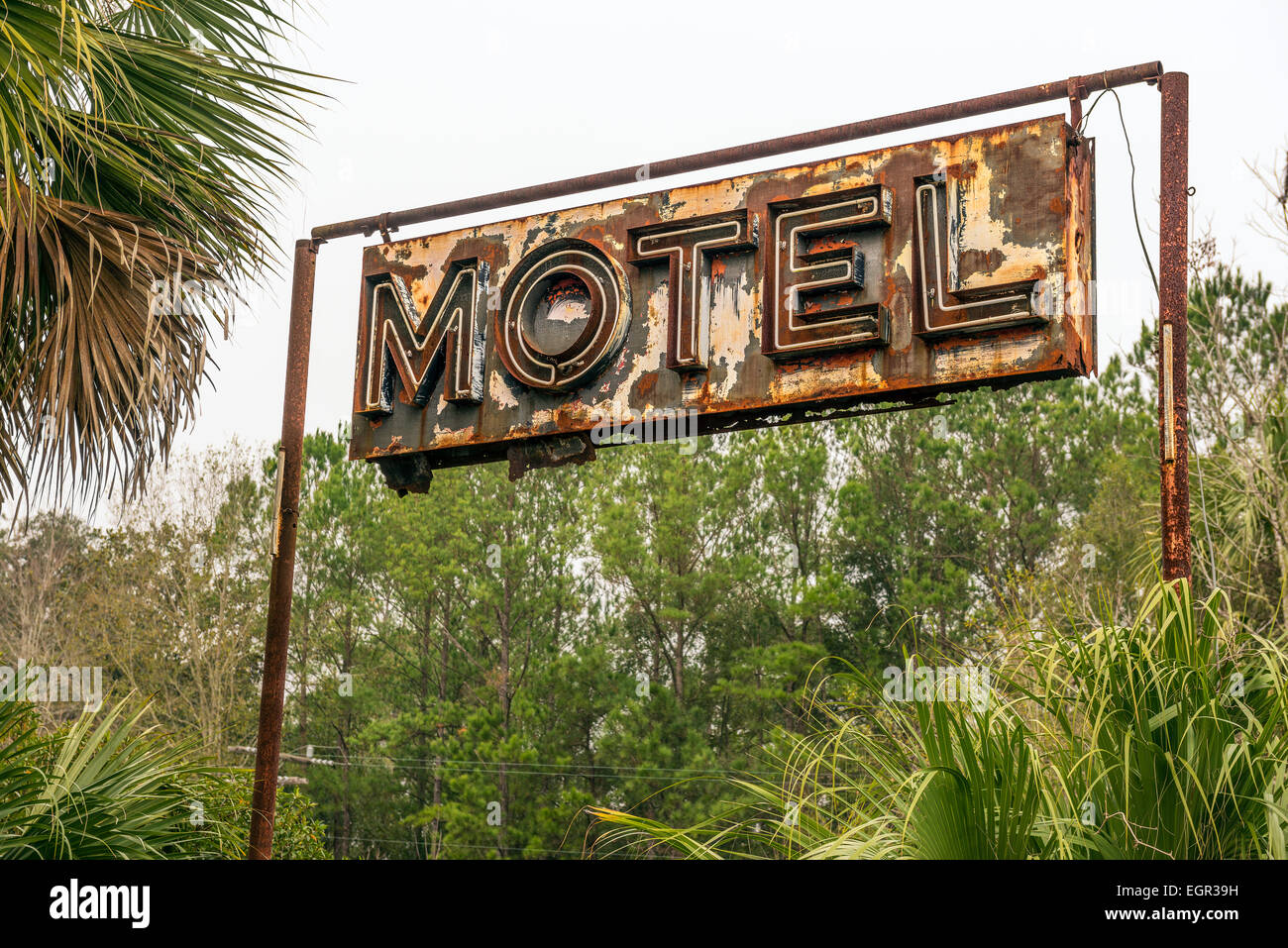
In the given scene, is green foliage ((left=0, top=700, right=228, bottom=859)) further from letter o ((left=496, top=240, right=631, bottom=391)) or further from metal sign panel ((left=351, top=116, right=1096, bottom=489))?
letter o ((left=496, top=240, right=631, bottom=391))

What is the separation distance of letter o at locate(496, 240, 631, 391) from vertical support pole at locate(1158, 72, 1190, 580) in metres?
2.22

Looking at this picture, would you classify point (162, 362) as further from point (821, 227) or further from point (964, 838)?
point (964, 838)

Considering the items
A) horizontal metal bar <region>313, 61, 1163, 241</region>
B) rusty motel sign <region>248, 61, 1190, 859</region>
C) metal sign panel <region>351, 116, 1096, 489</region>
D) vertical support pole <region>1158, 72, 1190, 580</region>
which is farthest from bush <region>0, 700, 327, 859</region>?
vertical support pole <region>1158, 72, 1190, 580</region>

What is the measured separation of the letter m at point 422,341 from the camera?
585cm

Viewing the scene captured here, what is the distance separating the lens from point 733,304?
532cm

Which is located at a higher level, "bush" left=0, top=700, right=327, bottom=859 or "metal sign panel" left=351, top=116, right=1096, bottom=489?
"metal sign panel" left=351, top=116, right=1096, bottom=489

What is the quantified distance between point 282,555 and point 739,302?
2.46 metres

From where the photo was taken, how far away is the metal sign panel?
187 inches
